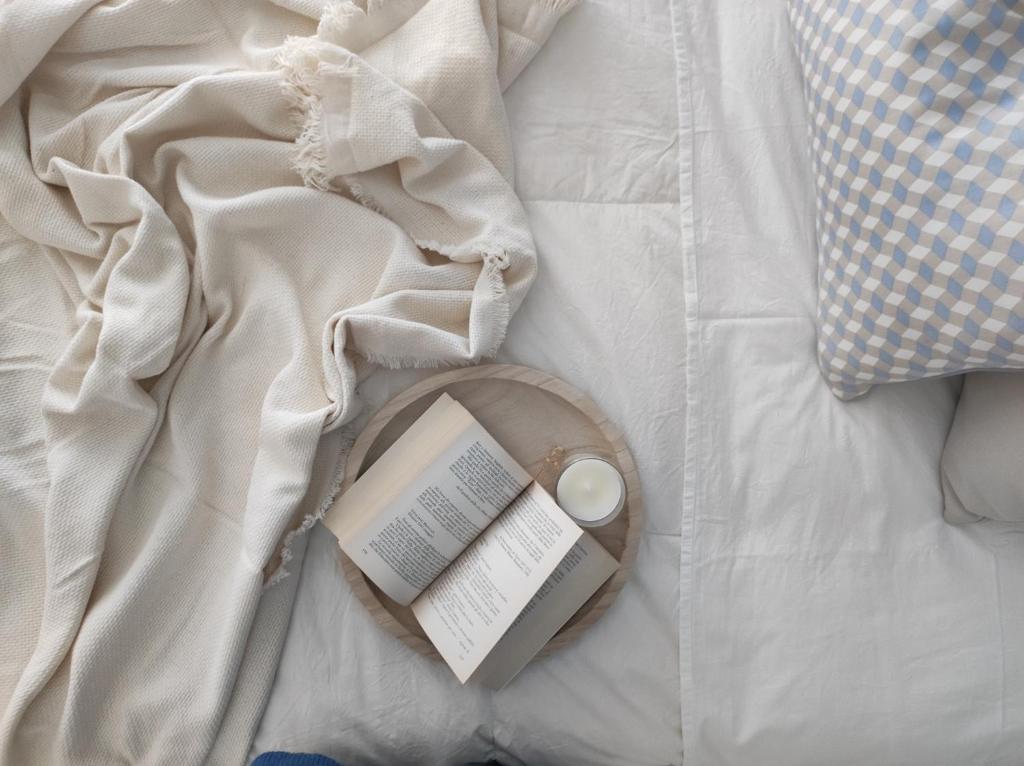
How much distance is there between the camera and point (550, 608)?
87 cm

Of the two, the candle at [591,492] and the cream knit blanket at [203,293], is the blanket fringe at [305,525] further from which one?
the candle at [591,492]

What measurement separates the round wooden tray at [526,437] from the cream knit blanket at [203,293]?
0.04m

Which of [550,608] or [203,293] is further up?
[203,293]

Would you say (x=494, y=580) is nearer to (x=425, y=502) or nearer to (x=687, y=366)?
(x=425, y=502)

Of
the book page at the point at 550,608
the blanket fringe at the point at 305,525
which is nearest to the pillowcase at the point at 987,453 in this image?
the book page at the point at 550,608

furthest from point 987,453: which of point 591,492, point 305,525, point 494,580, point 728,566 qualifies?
point 305,525

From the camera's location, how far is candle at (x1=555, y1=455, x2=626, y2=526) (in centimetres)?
88

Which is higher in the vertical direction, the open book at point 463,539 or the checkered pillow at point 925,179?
the checkered pillow at point 925,179

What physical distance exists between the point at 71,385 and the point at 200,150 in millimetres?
318

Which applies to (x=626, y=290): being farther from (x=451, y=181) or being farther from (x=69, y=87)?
(x=69, y=87)

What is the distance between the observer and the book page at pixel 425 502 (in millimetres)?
866

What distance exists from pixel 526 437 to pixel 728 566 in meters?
0.27

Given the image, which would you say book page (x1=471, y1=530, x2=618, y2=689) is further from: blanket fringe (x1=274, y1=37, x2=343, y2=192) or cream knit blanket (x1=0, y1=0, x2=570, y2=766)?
blanket fringe (x1=274, y1=37, x2=343, y2=192)

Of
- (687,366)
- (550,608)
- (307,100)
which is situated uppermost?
(307,100)
